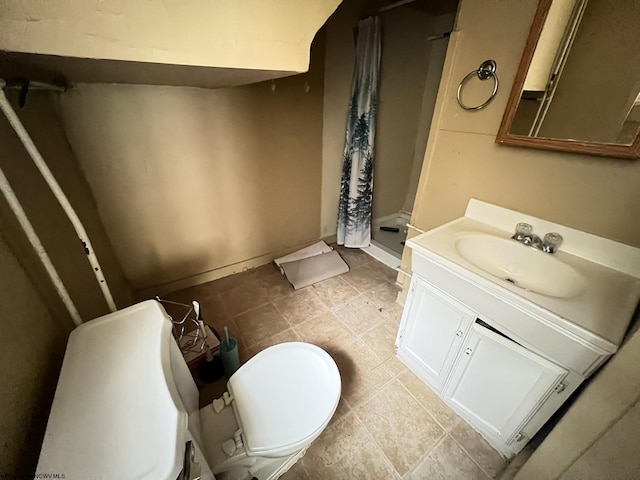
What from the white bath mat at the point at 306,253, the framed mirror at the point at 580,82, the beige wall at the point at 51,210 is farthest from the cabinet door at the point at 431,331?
the beige wall at the point at 51,210

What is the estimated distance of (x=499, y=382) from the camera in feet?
3.23

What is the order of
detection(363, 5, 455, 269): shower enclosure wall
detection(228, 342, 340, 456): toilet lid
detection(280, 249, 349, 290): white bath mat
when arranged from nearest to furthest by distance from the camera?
detection(228, 342, 340, 456): toilet lid < detection(280, 249, 349, 290): white bath mat < detection(363, 5, 455, 269): shower enclosure wall

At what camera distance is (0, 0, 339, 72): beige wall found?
0.47 m

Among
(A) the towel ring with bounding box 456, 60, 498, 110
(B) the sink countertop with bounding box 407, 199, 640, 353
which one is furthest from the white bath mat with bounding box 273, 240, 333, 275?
(A) the towel ring with bounding box 456, 60, 498, 110

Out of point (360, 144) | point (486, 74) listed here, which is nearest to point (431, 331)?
point (486, 74)

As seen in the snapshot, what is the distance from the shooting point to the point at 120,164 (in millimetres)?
1479

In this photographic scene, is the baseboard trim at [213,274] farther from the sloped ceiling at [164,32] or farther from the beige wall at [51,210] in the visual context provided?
the sloped ceiling at [164,32]

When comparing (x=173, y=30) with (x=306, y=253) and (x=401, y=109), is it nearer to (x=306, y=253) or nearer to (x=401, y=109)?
(x=306, y=253)

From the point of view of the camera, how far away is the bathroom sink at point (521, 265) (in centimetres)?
96

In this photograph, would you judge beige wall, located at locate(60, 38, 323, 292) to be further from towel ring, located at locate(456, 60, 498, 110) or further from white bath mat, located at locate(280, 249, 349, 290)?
towel ring, located at locate(456, 60, 498, 110)

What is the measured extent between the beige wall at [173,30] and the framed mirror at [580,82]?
3.09 feet

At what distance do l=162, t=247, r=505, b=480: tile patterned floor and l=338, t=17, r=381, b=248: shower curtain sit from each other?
46 centimetres

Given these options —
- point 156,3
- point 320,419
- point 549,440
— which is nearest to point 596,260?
point 549,440

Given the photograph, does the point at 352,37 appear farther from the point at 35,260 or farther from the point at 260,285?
the point at 35,260
